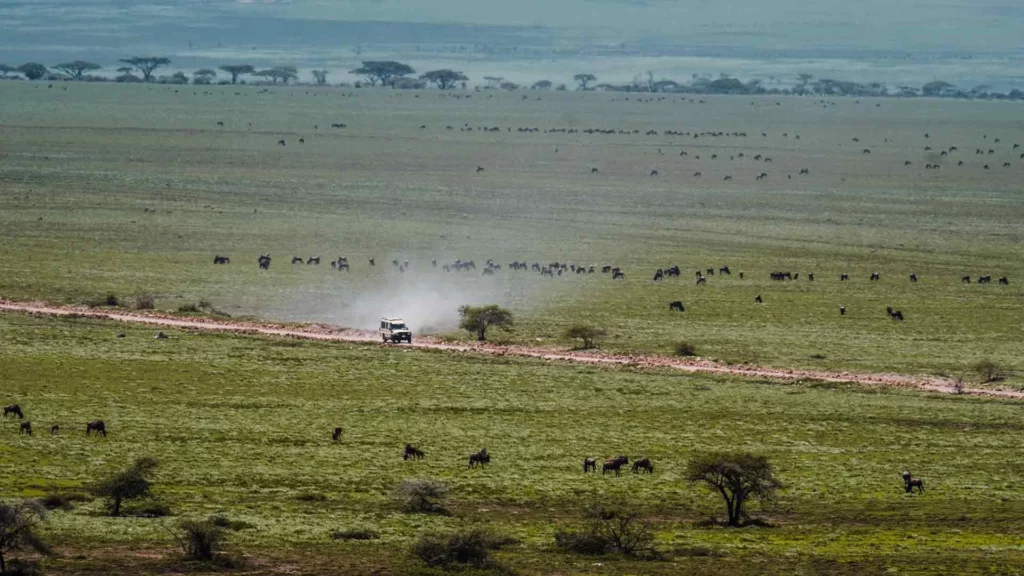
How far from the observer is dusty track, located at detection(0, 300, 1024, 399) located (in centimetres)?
4991

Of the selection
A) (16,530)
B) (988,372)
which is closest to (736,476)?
(16,530)

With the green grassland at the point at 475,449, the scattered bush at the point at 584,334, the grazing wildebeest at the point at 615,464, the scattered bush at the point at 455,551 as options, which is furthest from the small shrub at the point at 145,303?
the scattered bush at the point at 455,551

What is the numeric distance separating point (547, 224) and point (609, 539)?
214 feet

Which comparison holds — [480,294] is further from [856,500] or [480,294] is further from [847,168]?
[847,168]

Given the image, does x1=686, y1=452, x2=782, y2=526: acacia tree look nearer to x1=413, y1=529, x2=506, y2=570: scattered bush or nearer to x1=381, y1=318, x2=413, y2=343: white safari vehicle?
x1=413, y1=529, x2=506, y2=570: scattered bush

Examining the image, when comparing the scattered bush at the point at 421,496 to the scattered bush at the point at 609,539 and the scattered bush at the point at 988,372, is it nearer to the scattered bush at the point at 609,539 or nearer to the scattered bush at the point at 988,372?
the scattered bush at the point at 609,539

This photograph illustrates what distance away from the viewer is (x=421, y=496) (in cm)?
3275

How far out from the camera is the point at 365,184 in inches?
4520

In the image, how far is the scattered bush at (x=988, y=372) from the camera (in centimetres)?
5034

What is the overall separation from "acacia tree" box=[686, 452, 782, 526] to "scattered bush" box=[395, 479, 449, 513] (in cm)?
518

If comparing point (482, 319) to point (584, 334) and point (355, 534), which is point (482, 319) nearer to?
point (584, 334)

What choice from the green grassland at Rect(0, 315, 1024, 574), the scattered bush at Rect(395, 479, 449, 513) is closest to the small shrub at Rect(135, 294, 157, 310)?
the green grassland at Rect(0, 315, 1024, 574)

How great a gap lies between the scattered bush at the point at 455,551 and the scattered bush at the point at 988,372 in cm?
2632

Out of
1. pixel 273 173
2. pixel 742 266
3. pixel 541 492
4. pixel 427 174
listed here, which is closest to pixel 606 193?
pixel 427 174
